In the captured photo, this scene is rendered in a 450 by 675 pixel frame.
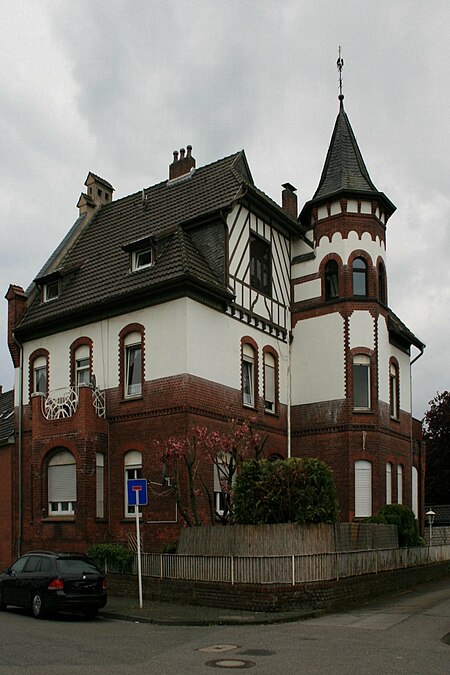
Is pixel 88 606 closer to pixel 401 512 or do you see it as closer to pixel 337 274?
pixel 401 512

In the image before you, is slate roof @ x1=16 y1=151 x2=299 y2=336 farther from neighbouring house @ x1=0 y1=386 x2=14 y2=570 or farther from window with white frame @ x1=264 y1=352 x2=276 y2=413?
neighbouring house @ x1=0 y1=386 x2=14 y2=570

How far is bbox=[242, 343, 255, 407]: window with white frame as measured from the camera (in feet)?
94.0

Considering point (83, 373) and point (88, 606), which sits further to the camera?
point (83, 373)

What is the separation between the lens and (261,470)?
21531mm

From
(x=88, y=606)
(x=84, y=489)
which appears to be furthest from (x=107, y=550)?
(x=88, y=606)

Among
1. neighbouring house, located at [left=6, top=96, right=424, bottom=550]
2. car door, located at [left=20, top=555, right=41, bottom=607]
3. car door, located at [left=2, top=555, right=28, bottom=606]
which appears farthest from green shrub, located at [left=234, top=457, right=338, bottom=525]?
car door, located at [left=2, top=555, right=28, bottom=606]

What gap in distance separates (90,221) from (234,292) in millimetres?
9576

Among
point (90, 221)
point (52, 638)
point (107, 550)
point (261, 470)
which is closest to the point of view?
point (52, 638)

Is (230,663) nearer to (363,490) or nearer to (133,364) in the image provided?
(133,364)

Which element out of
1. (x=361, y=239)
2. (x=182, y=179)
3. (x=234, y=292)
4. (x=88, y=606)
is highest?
(x=182, y=179)

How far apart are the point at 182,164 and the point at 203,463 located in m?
13.2

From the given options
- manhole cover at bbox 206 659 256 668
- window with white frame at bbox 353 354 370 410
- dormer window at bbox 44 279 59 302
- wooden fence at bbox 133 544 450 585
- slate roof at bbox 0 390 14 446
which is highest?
dormer window at bbox 44 279 59 302

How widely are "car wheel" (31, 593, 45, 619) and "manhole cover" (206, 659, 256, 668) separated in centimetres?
688

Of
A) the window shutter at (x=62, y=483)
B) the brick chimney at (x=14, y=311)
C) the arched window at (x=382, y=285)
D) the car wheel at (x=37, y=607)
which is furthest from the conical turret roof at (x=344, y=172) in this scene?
the car wheel at (x=37, y=607)
